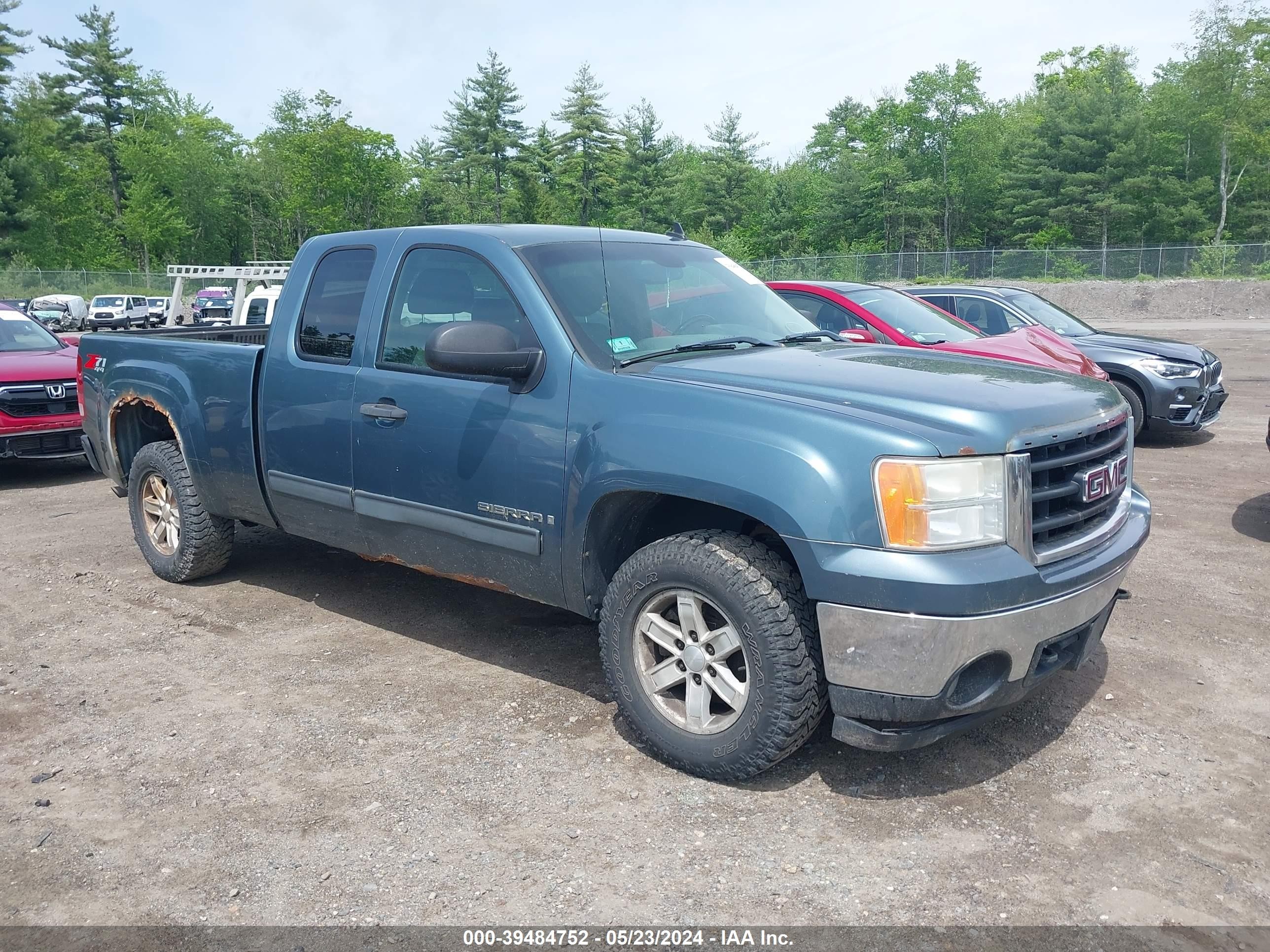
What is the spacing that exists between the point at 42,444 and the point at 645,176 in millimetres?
56127

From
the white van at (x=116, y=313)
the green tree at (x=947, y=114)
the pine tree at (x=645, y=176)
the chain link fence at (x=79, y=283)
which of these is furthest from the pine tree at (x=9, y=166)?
the green tree at (x=947, y=114)

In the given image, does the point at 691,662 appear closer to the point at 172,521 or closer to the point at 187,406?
the point at 187,406

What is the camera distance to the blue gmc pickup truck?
3.15 meters

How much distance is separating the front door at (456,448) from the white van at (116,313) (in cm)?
4102

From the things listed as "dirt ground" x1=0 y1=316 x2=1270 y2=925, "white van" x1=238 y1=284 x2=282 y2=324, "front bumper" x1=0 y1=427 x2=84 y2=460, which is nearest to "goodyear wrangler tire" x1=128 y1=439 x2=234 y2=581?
"dirt ground" x1=0 y1=316 x2=1270 y2=925

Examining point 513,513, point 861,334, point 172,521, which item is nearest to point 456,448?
point 513,513

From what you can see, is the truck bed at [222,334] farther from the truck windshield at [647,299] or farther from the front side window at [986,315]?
the front side window at [986,315]

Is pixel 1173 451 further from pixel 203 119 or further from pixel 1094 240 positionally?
pixel 203 119

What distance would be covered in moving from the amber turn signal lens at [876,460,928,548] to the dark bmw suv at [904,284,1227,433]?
25.5 feet

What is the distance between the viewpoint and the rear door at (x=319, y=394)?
15.4ft

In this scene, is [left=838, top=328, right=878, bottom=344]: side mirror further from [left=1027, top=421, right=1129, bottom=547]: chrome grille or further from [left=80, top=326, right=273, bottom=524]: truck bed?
[left=80, top=326, right=273, bottom=524]: truck bed

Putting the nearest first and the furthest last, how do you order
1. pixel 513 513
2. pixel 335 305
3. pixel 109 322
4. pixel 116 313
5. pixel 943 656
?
pixel 943 656, pixel 513 513, pixel 335 305, pixel 109 322, pixel 116 313

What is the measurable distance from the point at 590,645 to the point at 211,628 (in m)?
1.99

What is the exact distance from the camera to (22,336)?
34.5ft
